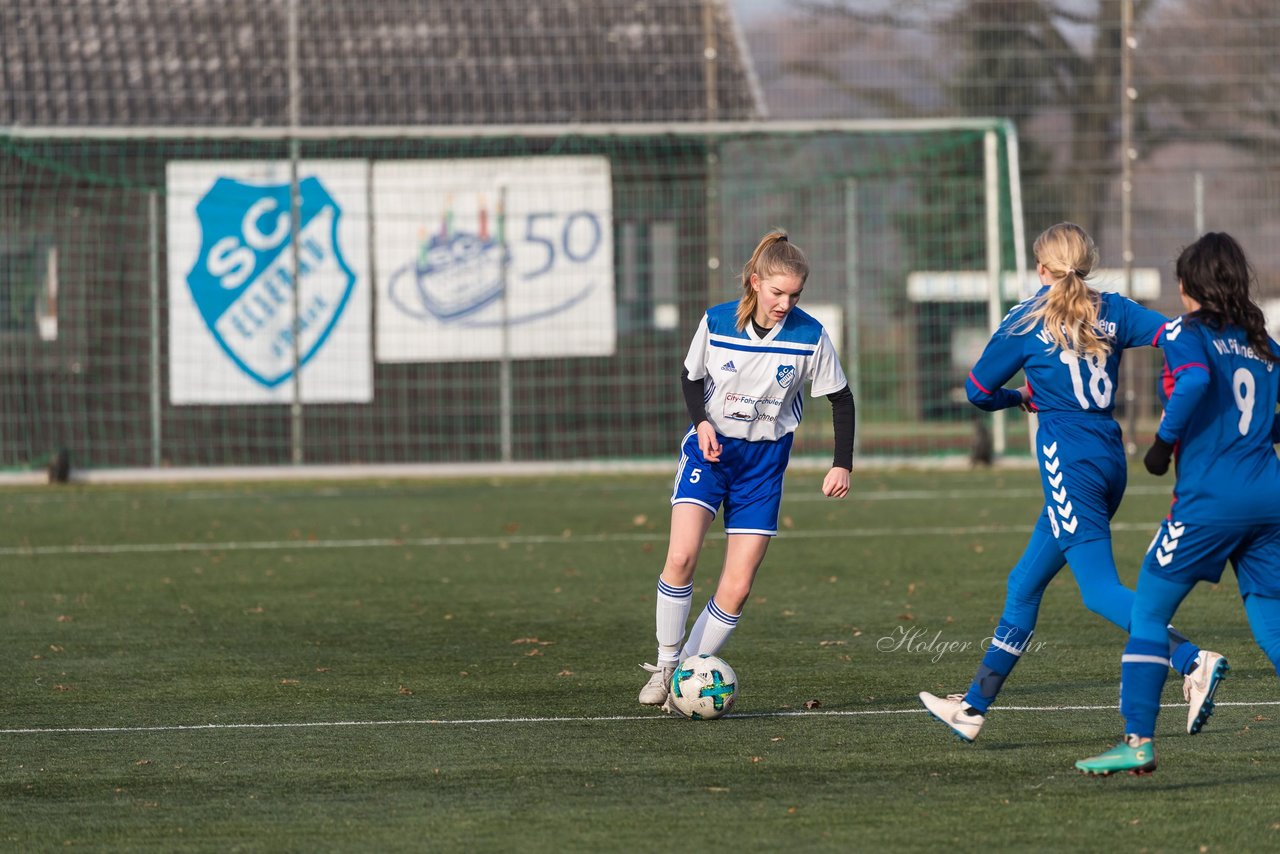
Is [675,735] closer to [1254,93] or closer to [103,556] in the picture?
[103,556]

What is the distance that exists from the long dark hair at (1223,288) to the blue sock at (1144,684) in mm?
873

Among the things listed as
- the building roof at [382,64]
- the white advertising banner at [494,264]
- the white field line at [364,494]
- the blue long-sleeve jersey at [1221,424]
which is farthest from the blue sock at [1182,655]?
the building roof at [382,64]

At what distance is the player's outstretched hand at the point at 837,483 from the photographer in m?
A: 6.56

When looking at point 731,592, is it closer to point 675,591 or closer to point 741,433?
point 675,591

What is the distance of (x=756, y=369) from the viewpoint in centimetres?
667

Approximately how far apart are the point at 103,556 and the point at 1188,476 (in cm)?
888

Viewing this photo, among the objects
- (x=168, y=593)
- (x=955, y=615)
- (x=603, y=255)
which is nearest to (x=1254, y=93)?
(x=603, y=255)

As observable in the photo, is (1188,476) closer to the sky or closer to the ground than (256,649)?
closer to the sky

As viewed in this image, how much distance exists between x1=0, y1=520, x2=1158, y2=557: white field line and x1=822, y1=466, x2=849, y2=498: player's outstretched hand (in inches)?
250

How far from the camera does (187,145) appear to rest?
1989 centimetres

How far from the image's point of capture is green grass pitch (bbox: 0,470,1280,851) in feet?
16.2

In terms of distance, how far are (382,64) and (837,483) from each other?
15277mm

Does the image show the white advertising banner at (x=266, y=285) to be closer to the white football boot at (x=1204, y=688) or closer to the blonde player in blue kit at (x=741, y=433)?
the blonde player in blue kit at (x=741, y=433)

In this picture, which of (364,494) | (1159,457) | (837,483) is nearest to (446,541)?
(364,494)
